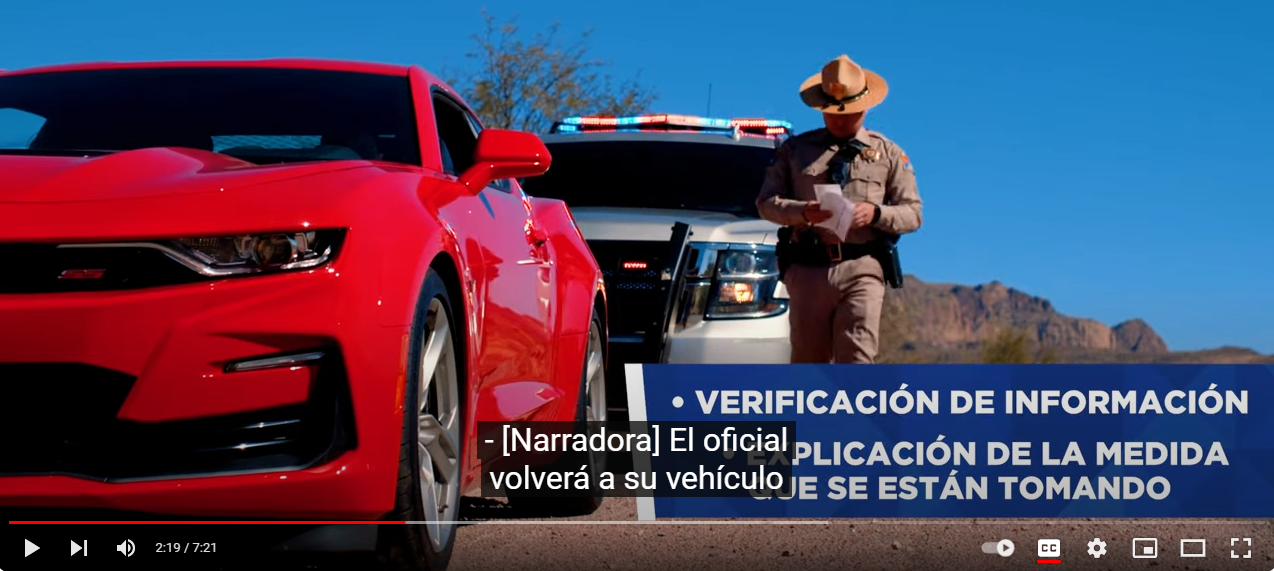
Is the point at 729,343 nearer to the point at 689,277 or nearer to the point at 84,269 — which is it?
the point at 689,277

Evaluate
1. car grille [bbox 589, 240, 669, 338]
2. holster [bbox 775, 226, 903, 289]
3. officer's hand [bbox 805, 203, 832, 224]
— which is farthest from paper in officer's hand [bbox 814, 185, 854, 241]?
car grille [bbox 589, 240, 669, 338]

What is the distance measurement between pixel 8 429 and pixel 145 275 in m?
0.42

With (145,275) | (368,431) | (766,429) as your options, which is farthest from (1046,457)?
(145,275)

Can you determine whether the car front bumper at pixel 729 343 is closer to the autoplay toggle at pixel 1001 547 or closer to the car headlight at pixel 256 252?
the autoplay toggle at pixel 1001 547

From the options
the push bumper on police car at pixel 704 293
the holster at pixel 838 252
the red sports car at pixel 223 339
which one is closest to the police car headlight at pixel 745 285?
the push bumper on police car at pixel 704 293

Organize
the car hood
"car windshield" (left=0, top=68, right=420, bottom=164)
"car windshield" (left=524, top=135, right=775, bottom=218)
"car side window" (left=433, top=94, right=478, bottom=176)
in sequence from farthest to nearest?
"car windshield" (left=524, top=135, right=775, bottom=218)
"car side window" (left=433, top=94, right=478, bottom=176)
"car windshield" (left=0, top=68, right=420, bottom=164)
the car hood

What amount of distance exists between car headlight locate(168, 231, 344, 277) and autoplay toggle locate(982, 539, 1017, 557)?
2454 millimetres

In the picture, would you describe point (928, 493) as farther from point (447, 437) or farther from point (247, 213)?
point (247, 213)

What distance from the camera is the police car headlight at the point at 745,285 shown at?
9.22 meters

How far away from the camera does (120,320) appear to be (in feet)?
12.7

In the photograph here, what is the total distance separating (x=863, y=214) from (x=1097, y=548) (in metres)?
2.25

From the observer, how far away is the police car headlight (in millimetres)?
9219

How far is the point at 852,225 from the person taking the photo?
25.9 ft
